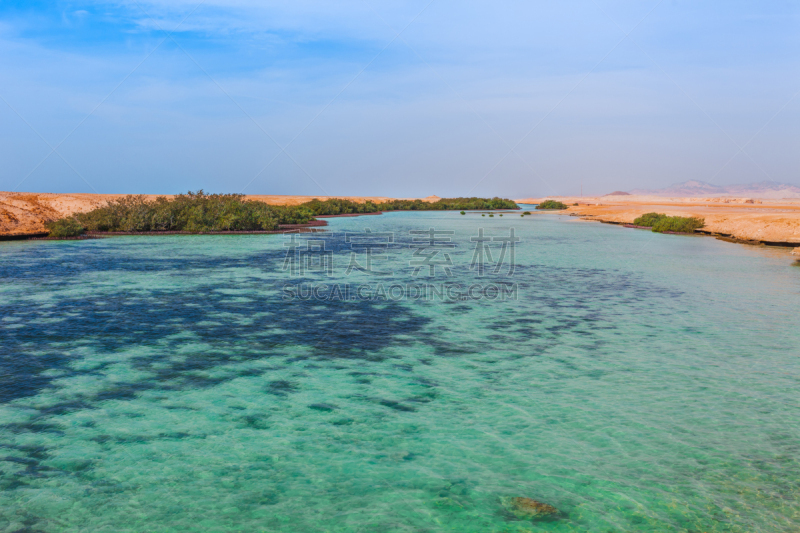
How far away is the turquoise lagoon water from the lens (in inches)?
229

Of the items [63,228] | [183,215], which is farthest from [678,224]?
[63,228]

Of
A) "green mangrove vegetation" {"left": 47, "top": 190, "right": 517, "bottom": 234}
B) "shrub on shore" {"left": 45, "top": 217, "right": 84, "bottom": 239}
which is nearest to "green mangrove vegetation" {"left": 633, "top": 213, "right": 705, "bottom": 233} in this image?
"green mangrove vegetation" {"left": 47, "top": 190, "right": 517, "bottom": 234}

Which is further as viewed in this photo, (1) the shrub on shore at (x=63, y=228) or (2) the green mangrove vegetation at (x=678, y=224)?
(2) the green mangrove vegetation at (x=678, y=224)

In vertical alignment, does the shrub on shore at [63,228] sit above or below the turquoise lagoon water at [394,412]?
above

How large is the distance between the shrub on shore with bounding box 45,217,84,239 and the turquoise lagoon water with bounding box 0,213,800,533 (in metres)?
24.1

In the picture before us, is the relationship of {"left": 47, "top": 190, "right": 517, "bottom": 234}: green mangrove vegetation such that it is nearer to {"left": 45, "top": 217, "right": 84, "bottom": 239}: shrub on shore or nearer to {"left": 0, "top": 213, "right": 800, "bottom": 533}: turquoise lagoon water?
{"left": 45, "top": 217, "right": 84, "bottom": 239}: shrub on shore

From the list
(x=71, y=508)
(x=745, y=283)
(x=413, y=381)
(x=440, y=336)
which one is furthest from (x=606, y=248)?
(x=71, y=508)

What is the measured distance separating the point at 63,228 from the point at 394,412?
39.3 meters

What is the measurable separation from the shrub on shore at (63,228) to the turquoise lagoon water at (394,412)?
2414cm

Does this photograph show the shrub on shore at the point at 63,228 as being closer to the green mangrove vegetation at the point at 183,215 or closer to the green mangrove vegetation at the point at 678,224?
the green mangrove vegetation at the point at 183,215

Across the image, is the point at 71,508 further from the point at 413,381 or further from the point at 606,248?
the point at 606,248

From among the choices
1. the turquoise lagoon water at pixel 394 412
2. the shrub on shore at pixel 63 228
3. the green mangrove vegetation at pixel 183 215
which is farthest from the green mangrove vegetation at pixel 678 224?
the shrub on shore at pixel 63 228

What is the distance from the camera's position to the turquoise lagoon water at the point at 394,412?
5.80 meters

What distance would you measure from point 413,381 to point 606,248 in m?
29.8
